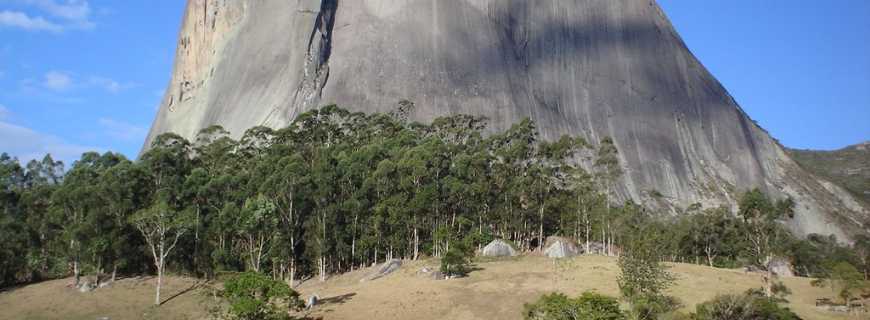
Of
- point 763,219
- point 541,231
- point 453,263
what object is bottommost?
point 453,263

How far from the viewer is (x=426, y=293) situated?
138 ft

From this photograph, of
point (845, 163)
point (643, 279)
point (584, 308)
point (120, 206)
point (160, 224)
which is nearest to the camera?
point (584, 308)

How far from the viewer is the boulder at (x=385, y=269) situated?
49.2m

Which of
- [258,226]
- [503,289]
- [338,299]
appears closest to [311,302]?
[338,299]

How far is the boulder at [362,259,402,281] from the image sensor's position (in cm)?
4922

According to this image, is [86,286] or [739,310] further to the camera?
[86,286]

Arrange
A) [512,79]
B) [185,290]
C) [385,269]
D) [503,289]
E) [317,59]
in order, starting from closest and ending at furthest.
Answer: [503,289] → [385,269] → [185,290] → [317,59] → [512,79]

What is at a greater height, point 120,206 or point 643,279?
point 120,206

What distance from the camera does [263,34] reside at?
97.9 meters

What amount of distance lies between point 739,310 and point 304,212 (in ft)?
104

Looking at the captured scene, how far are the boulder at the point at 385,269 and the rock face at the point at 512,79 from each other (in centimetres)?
3754

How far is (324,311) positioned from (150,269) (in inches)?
907

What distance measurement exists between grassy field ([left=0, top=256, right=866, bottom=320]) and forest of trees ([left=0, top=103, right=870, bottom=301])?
278 cm

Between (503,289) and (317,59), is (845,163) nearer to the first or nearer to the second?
(317,59)
